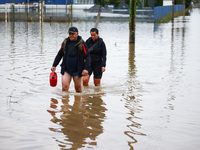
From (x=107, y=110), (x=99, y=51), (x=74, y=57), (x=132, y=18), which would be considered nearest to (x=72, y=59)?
(x=74, y=57)

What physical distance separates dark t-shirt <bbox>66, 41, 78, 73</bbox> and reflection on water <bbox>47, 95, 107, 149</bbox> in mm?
726

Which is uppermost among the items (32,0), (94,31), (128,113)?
(32,0)

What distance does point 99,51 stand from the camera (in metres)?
10.8

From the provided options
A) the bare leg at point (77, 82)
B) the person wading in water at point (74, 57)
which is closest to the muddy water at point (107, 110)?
the bare leg at point (77, 82)

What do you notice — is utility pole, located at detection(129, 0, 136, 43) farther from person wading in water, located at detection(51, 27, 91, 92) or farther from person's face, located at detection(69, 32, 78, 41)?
→ person's face, located at detection(69, 32, 78, 41)

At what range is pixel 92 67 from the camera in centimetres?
1105

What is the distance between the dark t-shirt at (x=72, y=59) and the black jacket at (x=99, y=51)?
152 cm

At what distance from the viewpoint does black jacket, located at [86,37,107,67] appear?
10648mm

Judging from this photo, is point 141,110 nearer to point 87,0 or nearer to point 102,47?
point 102,47

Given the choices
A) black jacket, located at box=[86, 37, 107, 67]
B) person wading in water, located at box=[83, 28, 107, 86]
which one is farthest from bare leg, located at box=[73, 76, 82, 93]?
black jacket, located at box=[86, 37, 107, 67]

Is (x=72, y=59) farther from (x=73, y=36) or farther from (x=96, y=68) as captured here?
(x=96, y=68)

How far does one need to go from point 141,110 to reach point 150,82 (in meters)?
3.83

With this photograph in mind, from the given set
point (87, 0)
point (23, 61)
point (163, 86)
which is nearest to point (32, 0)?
point (87, 0)

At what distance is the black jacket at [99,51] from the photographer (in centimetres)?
1065
